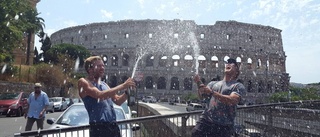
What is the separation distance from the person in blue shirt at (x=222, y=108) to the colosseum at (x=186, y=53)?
224 ft

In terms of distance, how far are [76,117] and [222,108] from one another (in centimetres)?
423

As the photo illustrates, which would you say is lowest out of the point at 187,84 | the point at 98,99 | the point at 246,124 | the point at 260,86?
the point at 260,86

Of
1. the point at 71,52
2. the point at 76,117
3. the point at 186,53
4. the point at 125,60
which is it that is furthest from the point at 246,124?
the point at 71,52

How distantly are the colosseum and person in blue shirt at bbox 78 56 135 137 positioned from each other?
227 ft

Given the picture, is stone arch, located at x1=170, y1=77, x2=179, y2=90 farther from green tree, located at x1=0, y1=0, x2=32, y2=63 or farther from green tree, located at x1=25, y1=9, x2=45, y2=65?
green tree, located at x1=0, y1=0, x2=32, y2=63

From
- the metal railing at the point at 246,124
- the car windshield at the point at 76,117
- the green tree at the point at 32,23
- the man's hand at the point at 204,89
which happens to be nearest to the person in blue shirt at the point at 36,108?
the car windshield at the point at 76,117

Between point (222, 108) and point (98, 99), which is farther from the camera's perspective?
point (222, 108)

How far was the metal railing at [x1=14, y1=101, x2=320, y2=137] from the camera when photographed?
495 cm

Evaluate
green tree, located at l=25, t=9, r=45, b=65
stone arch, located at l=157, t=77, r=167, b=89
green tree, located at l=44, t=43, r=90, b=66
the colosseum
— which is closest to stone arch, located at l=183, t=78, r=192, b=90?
the colosseum

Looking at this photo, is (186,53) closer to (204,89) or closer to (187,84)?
(187,84)

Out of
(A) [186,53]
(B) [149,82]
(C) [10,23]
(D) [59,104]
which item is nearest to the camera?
(C) [10,23]

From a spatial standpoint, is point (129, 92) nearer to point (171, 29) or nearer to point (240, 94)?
point (240, 94)

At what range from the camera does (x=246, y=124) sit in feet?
22.1

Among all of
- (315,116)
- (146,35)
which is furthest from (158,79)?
(315,116)
